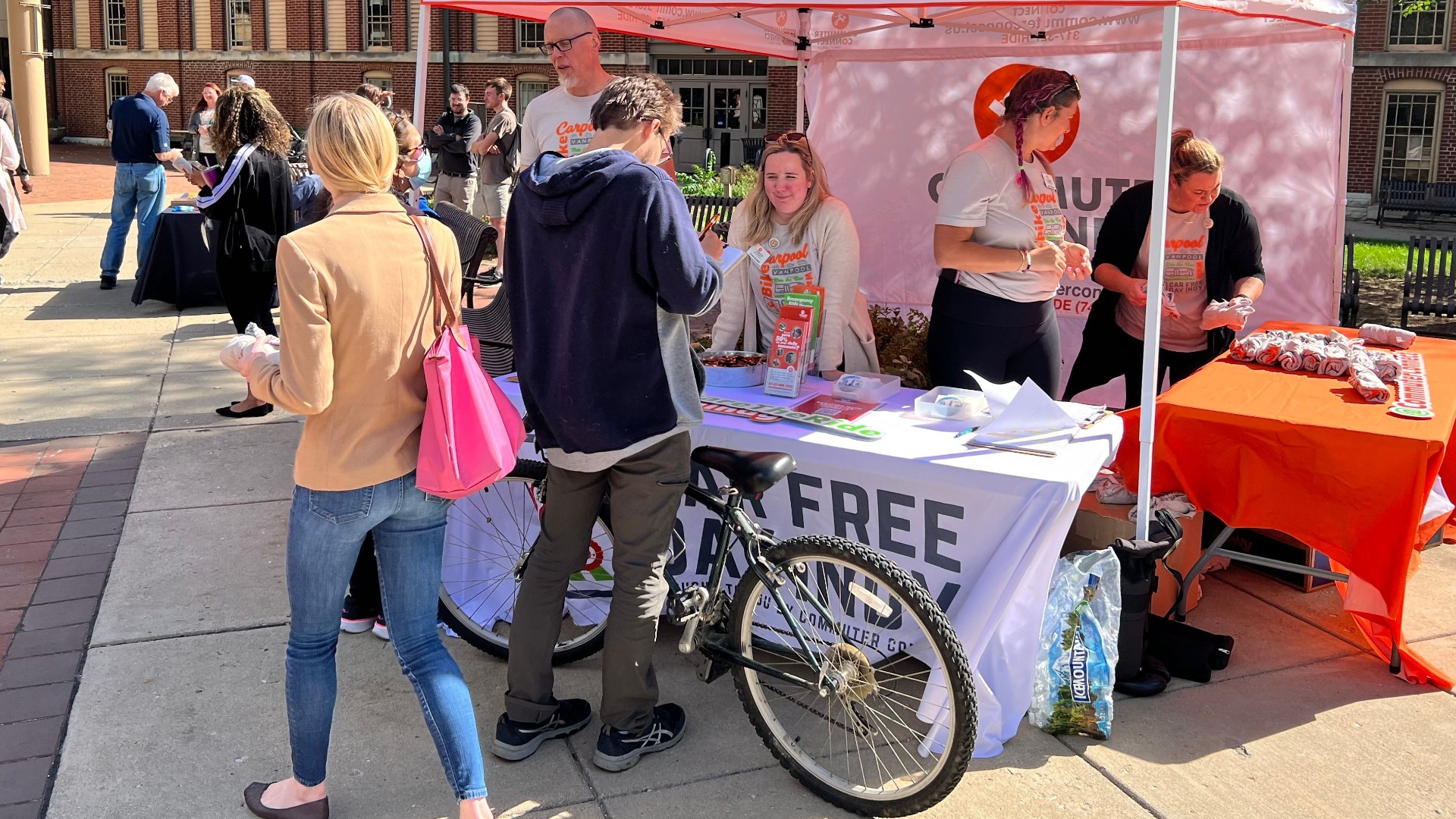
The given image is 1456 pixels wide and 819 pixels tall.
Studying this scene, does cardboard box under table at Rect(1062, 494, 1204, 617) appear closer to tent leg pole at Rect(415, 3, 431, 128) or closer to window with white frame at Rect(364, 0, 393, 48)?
tent leg pole at Rect(415, 3, 431, 128)

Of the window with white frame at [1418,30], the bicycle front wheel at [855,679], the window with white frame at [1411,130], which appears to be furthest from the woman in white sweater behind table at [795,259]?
the window with white frame at [1418,30]

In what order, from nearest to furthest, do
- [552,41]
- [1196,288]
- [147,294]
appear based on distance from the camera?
[552,41] → [1196,288] → [147,294]

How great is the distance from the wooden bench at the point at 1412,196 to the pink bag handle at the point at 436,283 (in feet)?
75.1

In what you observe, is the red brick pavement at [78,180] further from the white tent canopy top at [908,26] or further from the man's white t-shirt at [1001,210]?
the man's white t-shirt at [1001,210]

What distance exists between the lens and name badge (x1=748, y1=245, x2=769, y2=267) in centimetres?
445

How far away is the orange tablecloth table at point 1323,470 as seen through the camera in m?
3.55

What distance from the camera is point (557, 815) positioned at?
304cm

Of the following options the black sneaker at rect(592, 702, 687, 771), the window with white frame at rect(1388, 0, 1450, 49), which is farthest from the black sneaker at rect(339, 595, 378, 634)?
the window with white frame at rect(1388, 0, 1450, 49)

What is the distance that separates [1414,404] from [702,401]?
2.34m

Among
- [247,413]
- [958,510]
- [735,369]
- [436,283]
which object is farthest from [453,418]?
[247,413]

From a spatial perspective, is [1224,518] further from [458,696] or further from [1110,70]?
[1110,70]

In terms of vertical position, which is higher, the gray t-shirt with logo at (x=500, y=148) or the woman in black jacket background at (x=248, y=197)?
the gray t-shirt with logo at (x=500, y=148)

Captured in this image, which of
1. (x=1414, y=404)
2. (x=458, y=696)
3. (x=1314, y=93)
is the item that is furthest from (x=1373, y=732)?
(x=1314, y=93)

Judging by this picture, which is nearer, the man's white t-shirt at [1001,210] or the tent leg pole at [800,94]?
the man's white t-shirt at [1001,210]
